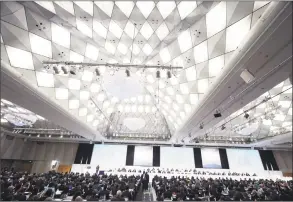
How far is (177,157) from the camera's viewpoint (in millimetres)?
28562

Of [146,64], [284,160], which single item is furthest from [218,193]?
[284,160]

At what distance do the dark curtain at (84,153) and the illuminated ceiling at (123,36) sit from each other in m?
18.8

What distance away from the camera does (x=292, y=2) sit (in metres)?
3.96

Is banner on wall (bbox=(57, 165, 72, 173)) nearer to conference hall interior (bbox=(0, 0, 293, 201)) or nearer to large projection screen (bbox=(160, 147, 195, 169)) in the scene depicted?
conference hall interior (bbox=(0, 0, 293, 201))

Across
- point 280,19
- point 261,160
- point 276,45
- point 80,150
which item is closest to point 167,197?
point 276,45

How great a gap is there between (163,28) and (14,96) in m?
10.3

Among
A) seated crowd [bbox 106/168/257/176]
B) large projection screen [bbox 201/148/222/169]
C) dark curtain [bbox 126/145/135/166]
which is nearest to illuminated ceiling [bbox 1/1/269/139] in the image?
seated crowd [bbox 106/168/257/176]

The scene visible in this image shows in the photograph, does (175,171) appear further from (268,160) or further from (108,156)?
(268,160)

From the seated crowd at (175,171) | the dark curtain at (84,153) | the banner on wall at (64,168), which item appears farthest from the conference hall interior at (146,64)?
the banner on wall at (64,168)

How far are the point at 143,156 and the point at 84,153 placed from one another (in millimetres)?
11306

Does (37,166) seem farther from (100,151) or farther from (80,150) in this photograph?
(100,151)

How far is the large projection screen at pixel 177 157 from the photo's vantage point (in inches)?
1096

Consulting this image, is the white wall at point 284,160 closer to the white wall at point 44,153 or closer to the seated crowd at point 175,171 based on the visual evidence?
the seated crowd at point 175,171

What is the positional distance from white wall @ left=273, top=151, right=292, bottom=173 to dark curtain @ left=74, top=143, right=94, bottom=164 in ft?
117
